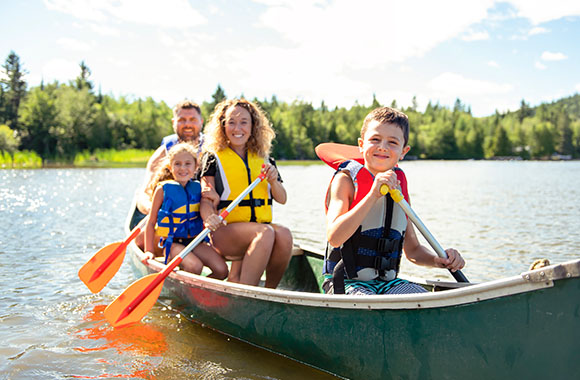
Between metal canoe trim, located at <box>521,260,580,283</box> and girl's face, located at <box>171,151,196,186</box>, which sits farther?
girl's face, located at <box>171,151,196,186</box>

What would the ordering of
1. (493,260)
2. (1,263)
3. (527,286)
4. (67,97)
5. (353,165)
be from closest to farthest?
1. (527,286)
2. (353,165)
3. (1,263)
4. (493,260)
5. (67,97)

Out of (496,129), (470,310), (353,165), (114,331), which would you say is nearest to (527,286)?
(470,310)

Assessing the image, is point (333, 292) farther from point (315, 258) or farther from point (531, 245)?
point (531, 245)

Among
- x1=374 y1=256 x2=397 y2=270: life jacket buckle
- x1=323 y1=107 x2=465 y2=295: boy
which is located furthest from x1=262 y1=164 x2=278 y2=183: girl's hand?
x1=374 y1=256 x2=397 y2=270: life jacket buckle

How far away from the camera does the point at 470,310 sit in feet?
7.43

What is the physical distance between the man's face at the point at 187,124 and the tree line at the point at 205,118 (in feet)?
37.5

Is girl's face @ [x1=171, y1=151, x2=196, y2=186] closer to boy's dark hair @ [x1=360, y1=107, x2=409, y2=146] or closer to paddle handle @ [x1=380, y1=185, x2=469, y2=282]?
boy's dark hair @ [x1=360, y1=107, x2=409, y2=146]

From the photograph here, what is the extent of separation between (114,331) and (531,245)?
272 inches

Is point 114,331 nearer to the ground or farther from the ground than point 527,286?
nearer to the ground

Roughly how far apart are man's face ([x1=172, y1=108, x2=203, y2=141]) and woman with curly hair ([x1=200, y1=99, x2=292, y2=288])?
3.97 ft

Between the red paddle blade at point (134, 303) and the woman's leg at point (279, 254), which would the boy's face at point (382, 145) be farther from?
the red paddle blade at point (134, 303)

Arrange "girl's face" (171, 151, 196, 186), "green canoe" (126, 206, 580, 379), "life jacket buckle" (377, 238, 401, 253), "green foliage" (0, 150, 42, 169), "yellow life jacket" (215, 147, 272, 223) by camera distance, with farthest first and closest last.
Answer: "green foliage" (0, 150, 42, 169), "girl's face" (171, 151, 196, 186), "yellow life jacket" (215, 147, 272, 223), "life jacket buckle" (377, 238, 401, 253), "green canoe" (126, 206, 580, 379)

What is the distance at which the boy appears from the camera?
2641 mm

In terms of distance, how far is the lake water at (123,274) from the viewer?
346 cm
